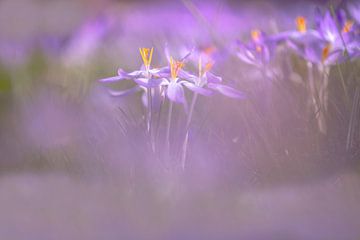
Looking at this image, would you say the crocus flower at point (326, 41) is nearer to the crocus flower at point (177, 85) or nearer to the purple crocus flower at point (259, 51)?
the purple crocus flower at point (259, 51)

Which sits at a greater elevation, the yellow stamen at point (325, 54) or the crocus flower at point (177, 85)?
the yellow stamen at point (325, 54)

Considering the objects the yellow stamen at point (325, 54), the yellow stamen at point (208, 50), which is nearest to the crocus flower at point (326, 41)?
the yellow stamen at point (325, 54)

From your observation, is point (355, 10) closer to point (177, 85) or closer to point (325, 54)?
point (325, 54)

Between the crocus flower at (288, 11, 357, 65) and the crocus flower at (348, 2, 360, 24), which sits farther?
the crocus flower at (348, 2, 360, 24)

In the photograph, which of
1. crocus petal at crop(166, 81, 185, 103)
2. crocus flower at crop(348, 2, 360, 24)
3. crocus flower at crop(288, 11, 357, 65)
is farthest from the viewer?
crocus flower at crop(348, 2, 360, 24)

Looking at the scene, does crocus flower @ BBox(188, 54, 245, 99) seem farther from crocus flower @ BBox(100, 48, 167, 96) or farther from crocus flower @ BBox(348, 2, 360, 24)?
crocus flower @ BBox(348, 2, 360, 24)

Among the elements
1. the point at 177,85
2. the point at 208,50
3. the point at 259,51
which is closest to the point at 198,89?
the point at 177,85

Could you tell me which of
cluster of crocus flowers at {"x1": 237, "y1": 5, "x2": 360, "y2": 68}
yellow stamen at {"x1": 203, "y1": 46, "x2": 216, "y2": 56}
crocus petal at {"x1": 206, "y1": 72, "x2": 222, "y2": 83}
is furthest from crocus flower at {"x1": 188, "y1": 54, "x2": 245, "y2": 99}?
yellow stamen at {"x1": 203, "y1": 46, "x2": 216, "y2": 56}

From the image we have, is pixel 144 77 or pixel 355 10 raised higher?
pixel 355 10
